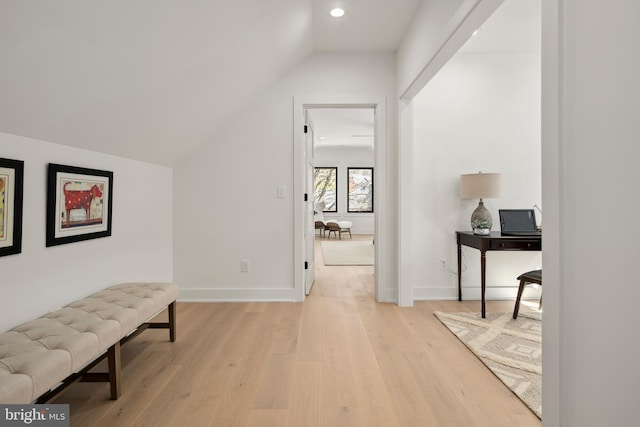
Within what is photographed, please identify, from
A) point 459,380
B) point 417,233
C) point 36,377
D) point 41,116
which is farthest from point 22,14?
point 417,233

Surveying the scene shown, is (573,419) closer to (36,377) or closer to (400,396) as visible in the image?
(400,396)

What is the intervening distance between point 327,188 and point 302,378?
8555 mm

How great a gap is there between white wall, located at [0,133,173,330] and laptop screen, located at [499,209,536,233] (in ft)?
10.6

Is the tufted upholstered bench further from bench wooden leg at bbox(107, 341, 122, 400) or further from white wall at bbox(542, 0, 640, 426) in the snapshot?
white wall at bbox(542, 0, 640, 426)

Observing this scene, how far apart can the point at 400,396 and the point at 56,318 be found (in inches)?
71.0

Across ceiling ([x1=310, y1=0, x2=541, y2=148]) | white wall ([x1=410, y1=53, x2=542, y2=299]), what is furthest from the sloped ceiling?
white wall ([x1=410, y1=53, x2=542, y2=299])

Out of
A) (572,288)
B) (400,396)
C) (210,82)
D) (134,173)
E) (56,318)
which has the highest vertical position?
Answer: (210,82)

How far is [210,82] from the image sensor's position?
8.51 feet

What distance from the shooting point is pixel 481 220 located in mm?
3131

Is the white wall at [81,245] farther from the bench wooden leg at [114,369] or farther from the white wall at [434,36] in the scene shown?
the white wall at [434,36]

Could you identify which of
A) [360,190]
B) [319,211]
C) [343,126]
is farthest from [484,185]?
[360,190]

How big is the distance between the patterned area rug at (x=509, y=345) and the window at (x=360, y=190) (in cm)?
739

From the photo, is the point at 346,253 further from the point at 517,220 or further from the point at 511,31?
the point at 511,31

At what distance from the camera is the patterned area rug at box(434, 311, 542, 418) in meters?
1.87
